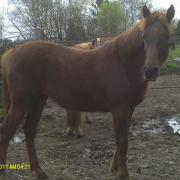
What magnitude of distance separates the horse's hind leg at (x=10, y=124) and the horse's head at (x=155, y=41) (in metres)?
1.71

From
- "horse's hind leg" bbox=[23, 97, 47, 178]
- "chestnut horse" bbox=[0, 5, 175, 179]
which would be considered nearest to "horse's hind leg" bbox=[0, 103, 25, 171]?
"chestnut horse" bbox=[0, 5, 175, 179]

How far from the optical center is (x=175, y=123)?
309 inches

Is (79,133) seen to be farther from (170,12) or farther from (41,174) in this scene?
(170,12)

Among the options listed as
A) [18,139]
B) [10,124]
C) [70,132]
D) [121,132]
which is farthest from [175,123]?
[10,124]

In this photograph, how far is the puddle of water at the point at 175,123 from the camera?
284 inches

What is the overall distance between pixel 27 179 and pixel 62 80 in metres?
1.37

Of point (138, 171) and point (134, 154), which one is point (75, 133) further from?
point (138, 171)

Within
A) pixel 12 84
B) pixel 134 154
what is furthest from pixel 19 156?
pixel 134 154

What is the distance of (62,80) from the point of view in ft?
15.1

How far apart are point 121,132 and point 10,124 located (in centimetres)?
143

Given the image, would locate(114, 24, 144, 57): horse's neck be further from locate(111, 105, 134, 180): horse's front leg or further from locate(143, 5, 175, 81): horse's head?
locate(111, 105, 134, 180): horse's front leg

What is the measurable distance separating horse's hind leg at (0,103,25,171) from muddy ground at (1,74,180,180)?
14.9 inches

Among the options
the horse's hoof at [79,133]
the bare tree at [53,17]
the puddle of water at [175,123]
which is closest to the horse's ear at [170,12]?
the puddle of water at [175,123]

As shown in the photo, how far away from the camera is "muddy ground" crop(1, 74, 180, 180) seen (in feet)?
16.1
